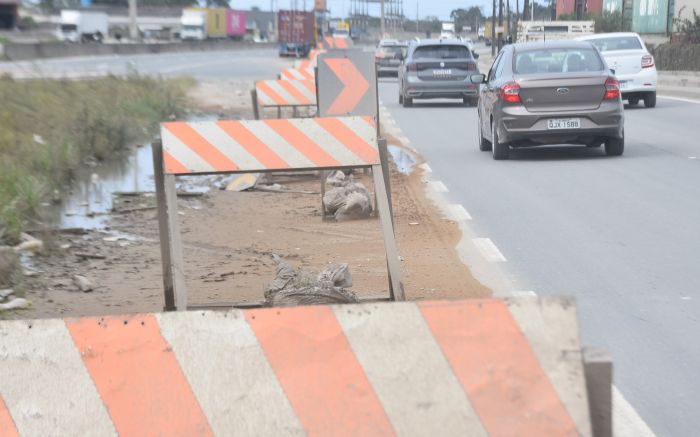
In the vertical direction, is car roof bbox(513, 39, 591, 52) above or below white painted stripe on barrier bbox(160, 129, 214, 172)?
below

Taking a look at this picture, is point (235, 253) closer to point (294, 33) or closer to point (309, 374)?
point (309, 374)

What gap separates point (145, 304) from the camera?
8.34 meters

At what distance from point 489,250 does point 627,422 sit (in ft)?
15.2

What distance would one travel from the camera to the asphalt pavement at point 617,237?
20.9ft

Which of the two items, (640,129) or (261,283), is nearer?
(261,283)

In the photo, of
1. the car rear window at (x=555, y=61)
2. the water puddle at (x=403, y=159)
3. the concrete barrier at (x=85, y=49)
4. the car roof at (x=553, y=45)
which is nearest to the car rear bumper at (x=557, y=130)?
the car rear window at (x=555, y=61)

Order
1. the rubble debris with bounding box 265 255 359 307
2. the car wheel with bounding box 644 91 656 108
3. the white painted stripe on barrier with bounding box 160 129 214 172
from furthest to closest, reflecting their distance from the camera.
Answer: the car wheel with bounding box 644 91 656 108, the white painted stripe on barrier with bounding box 160 129 214 172, the rubble debris with bounding box 265 255 359 307

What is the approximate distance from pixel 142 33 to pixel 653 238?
13559cm

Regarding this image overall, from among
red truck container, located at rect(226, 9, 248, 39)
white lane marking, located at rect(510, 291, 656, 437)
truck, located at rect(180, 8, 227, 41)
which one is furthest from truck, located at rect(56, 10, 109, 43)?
white lane marking, located at rect(510, 291, 656, 437)

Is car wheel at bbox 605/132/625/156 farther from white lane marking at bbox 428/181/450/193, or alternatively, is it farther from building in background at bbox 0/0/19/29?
building in background at bbox 0/0/19/29

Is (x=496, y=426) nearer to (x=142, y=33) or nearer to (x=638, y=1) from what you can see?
(x=638, y=1)

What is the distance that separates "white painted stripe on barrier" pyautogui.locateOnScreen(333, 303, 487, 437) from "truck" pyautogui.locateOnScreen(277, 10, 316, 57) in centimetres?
8983

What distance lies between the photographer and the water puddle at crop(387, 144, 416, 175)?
1692 centimetres

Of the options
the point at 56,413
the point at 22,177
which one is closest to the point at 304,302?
the point at 56,413
